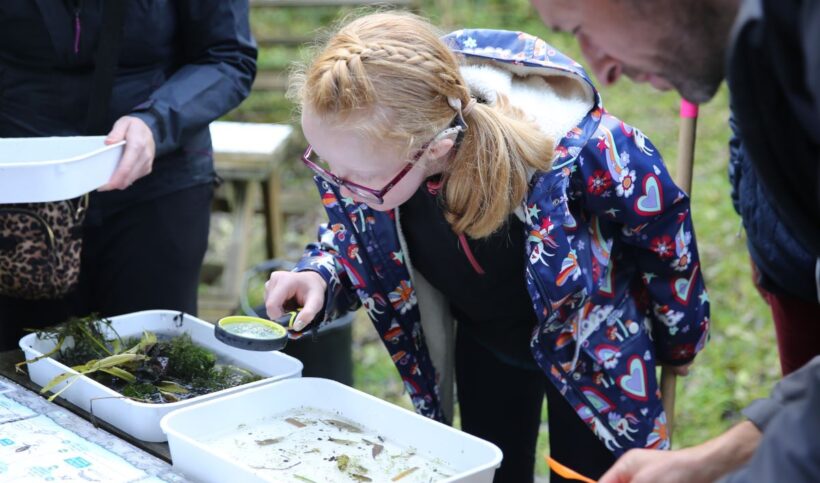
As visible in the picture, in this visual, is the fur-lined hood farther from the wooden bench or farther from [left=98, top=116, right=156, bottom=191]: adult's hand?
the wooden bench

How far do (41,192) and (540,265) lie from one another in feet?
2.95

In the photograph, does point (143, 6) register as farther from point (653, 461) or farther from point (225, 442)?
point (653, 461)

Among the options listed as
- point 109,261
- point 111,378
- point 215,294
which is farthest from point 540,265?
point 215,294

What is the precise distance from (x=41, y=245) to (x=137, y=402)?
0.55 m

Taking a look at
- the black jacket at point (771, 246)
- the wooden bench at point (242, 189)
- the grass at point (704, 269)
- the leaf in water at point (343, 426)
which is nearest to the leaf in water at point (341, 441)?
the leaf in water at point (343, 426)

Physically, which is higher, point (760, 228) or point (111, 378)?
point (760, 228)

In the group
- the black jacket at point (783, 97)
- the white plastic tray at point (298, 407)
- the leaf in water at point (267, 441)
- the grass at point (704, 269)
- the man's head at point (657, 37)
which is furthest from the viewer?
the grass at point (704, 269)

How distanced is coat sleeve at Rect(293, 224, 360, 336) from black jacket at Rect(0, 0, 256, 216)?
16.3 inches

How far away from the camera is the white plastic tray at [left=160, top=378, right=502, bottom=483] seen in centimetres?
148

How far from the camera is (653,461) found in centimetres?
129

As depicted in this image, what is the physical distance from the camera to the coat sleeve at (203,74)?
7.02 feet

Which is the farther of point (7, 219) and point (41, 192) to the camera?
point (7, 219)

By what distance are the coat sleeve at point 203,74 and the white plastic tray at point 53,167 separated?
0.16 m

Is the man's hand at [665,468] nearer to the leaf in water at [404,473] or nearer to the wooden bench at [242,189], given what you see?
the leaf in water at [404,473]
